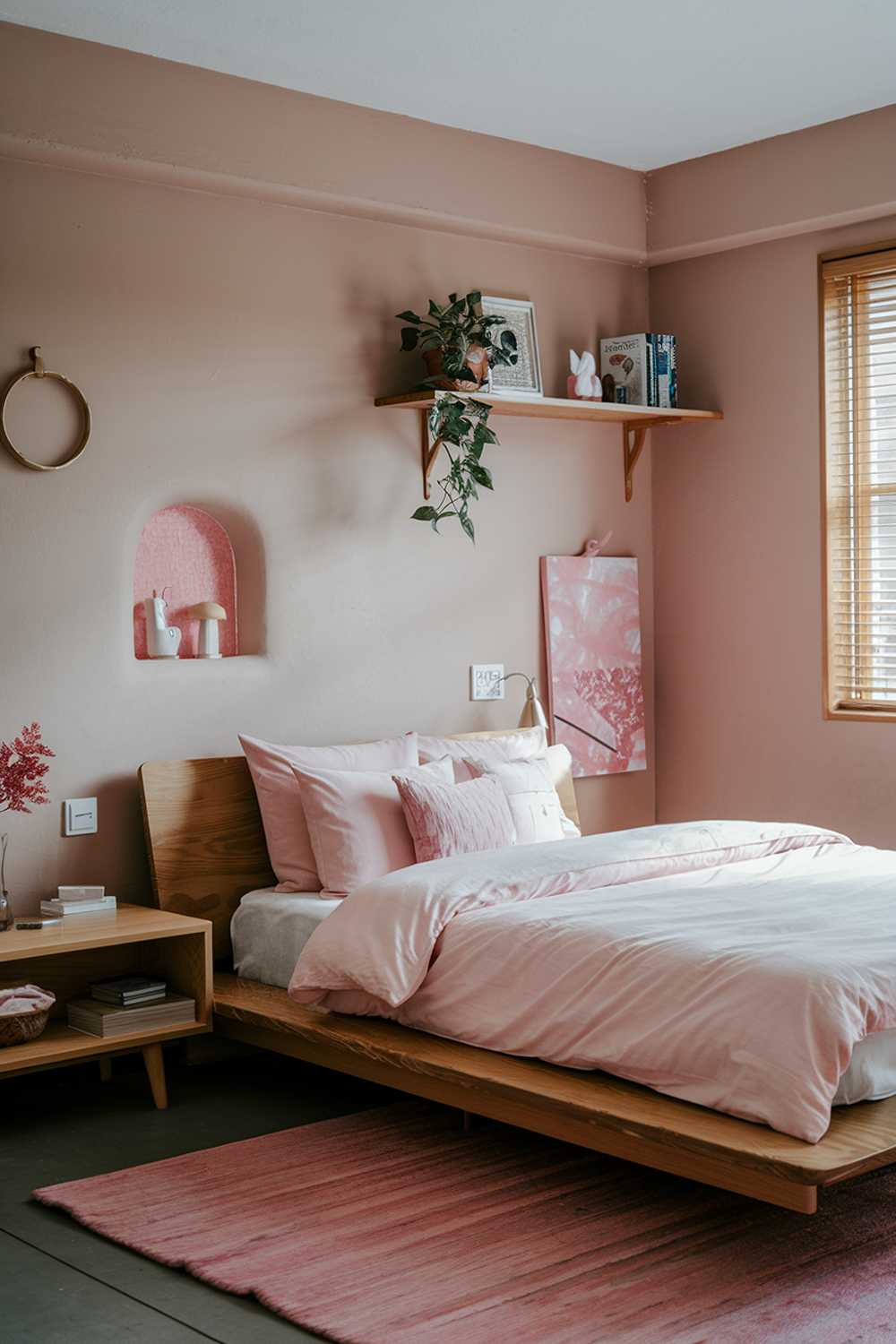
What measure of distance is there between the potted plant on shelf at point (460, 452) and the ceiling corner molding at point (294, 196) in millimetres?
638

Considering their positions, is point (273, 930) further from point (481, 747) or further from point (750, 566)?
point (750, 566)

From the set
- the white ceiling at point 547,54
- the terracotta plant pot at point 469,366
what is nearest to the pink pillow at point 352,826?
the terracotta plant pot at point 469,366

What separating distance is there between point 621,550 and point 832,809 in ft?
4.11

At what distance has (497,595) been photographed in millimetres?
5203

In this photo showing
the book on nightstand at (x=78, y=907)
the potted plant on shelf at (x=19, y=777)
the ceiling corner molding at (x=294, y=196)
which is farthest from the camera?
the ceiling corner molding at (x=294, y=196)

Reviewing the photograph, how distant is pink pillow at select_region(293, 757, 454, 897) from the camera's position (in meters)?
4.17

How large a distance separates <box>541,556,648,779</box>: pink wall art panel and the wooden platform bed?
4.63 ft

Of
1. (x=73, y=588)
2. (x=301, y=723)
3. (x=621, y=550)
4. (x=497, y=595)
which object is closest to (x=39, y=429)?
(x=73, y=588)

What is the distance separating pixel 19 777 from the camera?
3.82m

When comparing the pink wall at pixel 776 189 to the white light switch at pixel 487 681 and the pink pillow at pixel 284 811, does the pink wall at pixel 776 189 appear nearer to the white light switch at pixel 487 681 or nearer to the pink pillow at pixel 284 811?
the white light switch at pixel 487 681

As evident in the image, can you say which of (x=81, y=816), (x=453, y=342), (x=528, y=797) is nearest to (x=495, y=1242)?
(x=528, y=797)

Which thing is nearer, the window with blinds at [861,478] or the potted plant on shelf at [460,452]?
the potted plant on shelf at [460,452]

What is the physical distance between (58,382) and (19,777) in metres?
1.12

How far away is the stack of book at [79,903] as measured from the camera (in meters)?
3.95
